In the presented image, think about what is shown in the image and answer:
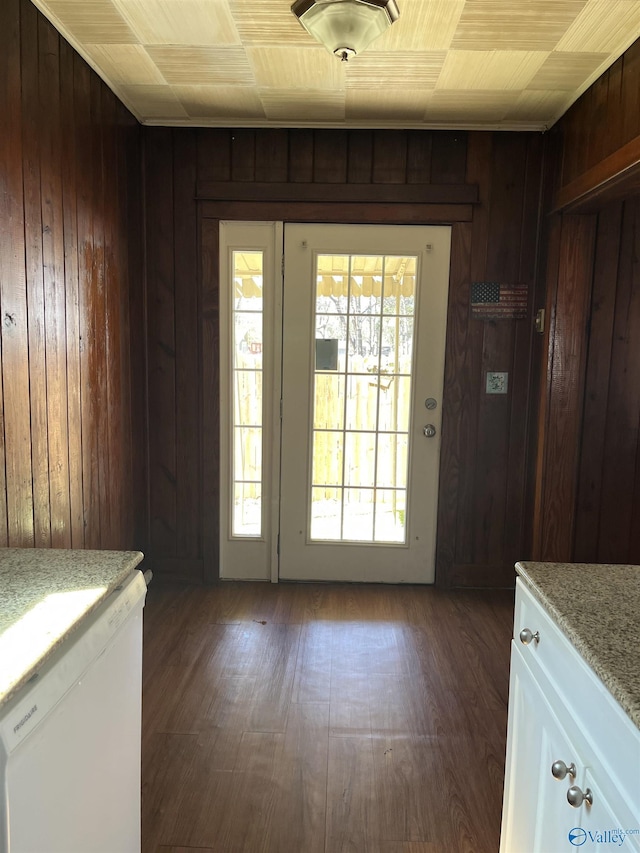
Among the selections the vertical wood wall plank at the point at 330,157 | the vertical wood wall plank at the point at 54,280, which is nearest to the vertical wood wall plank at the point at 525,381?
the vertical wood wall plank at the point at 330,157

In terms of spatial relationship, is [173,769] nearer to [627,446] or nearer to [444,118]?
[627,446]

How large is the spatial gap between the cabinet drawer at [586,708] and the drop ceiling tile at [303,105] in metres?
2.38

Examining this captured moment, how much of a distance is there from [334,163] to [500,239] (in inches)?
37.3

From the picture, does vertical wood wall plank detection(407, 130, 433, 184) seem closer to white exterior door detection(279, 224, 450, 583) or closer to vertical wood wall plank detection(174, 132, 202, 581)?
white exterior door detection(279, 224, 450, 583)

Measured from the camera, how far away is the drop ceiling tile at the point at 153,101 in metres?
2.76

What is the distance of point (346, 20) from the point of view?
1852mm

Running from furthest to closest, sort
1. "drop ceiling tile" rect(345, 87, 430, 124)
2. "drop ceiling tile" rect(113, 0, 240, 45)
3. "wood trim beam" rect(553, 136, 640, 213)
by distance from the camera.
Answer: "drop ceiling tile" rect(345, 87, 430, 124)
"wood trim beam" rect(553, 136, 640, 213)
"drop ceiling tile" rect(113, 0, 240, 45)

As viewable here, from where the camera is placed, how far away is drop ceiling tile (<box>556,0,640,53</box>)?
2.01 metres

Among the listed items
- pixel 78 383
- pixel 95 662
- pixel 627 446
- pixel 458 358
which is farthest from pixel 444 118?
pixel 95 662

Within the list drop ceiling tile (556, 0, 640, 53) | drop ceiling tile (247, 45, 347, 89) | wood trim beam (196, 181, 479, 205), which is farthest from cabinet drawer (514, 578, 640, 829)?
wood trim beam (196, 181, 479, 205)

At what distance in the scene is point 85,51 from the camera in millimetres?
2400

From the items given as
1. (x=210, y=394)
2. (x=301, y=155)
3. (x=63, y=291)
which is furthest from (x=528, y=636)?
(x=301, y=155)

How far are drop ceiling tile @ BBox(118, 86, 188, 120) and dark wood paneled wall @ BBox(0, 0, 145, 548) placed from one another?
69 millimetres

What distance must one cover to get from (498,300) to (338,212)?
957 mm
